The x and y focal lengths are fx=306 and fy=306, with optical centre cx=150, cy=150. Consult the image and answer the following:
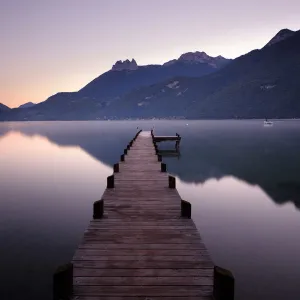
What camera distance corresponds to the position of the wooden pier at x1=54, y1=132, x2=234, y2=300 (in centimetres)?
592

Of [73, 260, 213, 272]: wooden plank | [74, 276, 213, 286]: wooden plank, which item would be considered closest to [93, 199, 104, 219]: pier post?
[73, 260, 213, 272]: wooden plank

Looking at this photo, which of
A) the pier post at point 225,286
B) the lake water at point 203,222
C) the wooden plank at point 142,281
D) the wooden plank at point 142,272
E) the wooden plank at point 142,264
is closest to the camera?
the pier post at point 225,286

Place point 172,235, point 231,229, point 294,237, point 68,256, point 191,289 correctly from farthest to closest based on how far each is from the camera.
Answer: point 231,229 → point 294,237 → point 68,256 → point 172,235 → point 191,289

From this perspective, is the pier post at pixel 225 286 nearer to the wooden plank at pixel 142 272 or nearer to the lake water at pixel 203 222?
the wooden plank at pixel 142 272

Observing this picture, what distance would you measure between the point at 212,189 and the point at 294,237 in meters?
11.7

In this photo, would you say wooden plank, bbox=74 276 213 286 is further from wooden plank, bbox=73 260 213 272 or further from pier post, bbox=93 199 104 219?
pier post, bbox=93 199 104 219

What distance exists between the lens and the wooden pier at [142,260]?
5918mm

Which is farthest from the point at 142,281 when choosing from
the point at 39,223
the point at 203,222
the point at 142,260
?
the point at 39,223

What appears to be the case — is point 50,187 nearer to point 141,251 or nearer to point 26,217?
point 26,217

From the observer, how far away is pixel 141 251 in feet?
25.8

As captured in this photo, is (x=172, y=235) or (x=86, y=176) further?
(x=86, y=176)

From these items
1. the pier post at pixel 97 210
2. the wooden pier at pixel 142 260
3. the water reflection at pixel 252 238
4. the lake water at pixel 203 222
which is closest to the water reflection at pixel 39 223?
the lake water at pixel 203 222

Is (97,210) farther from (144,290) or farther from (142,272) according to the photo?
(144,290)

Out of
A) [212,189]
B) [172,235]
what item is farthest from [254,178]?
[172,235]
